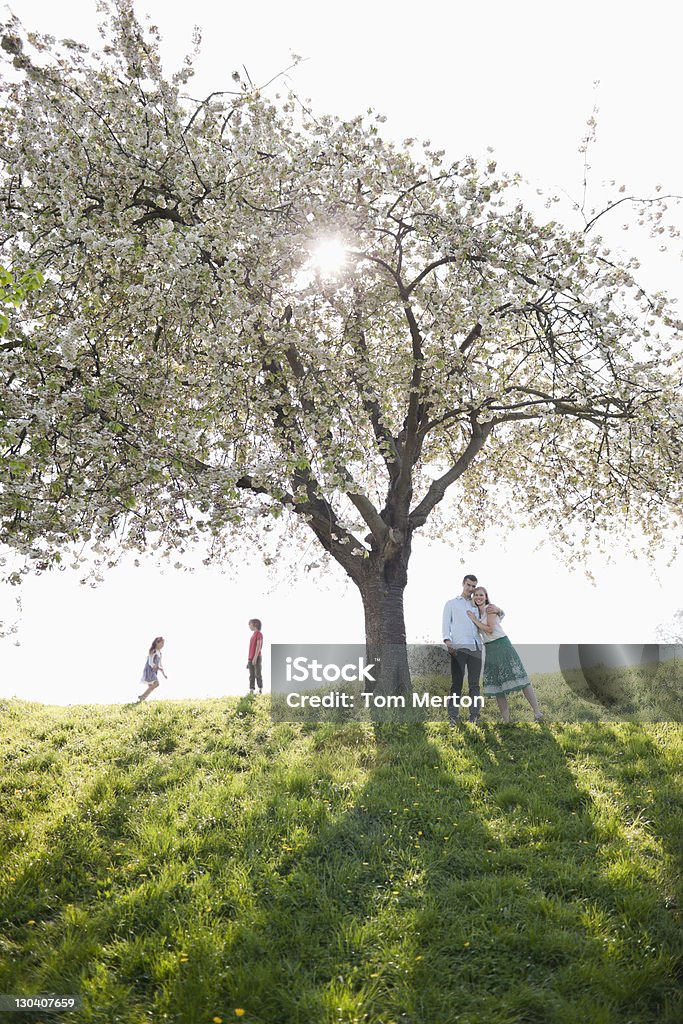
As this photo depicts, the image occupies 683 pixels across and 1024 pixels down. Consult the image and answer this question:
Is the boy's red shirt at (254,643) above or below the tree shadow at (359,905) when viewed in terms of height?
above

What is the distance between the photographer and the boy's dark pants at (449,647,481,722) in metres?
12.8

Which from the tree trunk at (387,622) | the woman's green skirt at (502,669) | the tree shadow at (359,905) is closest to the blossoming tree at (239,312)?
the tree trunk at (387,622)

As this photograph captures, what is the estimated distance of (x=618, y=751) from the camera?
35.0 feet

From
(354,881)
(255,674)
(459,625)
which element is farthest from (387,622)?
(354,881)

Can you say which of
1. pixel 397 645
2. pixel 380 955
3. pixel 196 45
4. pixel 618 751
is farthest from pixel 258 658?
pixel 196 45

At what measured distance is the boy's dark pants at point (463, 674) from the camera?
1275 centimetres

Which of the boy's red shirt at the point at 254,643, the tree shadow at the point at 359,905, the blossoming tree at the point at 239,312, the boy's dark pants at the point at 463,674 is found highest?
the blossoming tree at the point at 239,312

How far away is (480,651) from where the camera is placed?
1295 cm

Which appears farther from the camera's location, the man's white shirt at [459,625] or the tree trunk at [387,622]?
the tree trunk at [387,622]

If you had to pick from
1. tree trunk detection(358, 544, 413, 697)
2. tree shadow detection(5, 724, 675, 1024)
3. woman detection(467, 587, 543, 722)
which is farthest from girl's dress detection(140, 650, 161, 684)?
woman detection(467, 587, 543, 722)

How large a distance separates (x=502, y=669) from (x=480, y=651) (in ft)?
1.92

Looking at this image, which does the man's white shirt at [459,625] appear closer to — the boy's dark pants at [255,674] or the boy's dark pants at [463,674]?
the boy's dark pants at [463,674]

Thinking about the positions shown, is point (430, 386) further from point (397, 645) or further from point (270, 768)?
point (270, 768)

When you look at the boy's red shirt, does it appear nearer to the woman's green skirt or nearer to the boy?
the boy
